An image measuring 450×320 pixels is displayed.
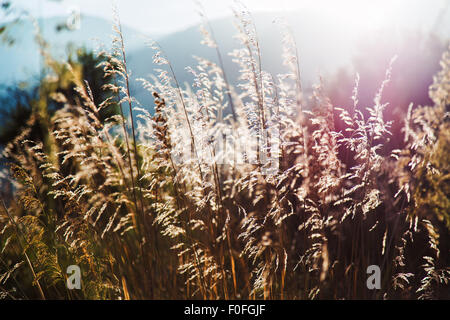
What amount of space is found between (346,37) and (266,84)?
664cm

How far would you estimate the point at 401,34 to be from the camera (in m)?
6.29

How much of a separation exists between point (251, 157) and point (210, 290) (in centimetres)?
79

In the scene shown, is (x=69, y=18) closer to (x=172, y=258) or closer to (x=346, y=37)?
(x=172, y=258)

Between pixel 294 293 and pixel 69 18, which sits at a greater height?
pixel 69 18

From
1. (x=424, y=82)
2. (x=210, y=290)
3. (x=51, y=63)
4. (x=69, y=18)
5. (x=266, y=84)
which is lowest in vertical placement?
(x=210, y=290)

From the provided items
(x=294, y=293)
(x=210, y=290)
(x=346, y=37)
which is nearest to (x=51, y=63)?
(x=210, y=290)

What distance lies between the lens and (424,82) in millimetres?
4992
